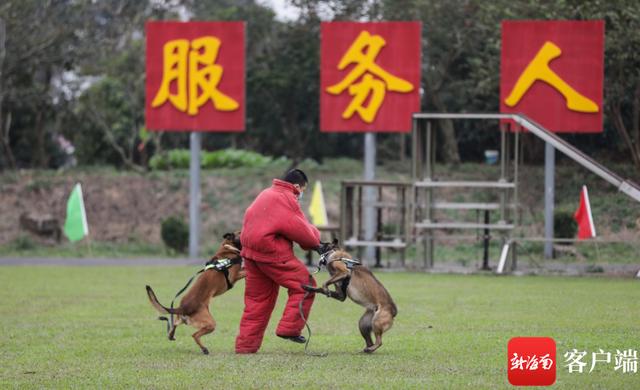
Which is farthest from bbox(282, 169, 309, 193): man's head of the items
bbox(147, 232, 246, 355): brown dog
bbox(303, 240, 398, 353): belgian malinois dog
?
bbox(147, 232, 246, 355): brown dog

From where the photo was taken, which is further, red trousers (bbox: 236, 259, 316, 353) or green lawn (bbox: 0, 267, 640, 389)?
red trousers (bbox: 236, 259, 316, 353)

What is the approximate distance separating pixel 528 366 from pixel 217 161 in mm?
32150

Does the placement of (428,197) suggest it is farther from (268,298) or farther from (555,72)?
(268,298)

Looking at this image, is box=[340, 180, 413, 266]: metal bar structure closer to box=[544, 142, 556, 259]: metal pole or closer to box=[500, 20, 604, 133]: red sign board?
box=[544, 142, 556, 259]: metal pole

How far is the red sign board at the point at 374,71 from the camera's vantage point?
2889cm

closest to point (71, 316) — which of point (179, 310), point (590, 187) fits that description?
point (179, 310)

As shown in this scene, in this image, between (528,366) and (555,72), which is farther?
(555,72)

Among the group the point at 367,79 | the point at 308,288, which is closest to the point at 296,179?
the point at 308,288

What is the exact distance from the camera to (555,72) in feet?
93.2

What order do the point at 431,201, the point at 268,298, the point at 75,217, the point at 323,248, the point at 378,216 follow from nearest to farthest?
the point at 323,248 → the point at 268,298 → the point at 431,201 → the point at 378,216 → the point at 75,217

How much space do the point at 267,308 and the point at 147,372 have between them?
1902 millimetres

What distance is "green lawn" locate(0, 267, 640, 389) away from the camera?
11.5 m

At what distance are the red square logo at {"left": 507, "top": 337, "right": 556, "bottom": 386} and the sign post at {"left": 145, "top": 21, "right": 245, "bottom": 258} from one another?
19.5 metres

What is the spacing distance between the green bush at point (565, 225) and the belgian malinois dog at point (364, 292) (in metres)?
18.5
